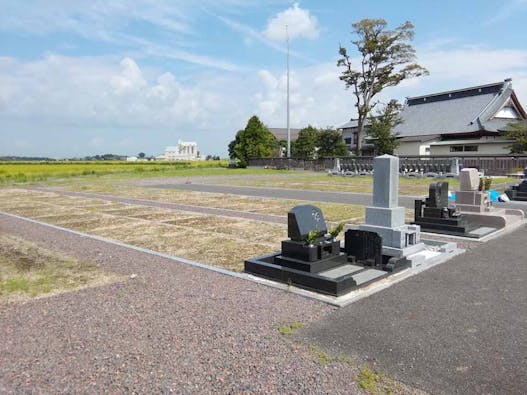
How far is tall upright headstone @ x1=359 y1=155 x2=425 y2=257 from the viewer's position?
6.22 metres

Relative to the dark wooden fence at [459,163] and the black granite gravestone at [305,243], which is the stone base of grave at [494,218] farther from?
the dark wooden fence at [459,163]

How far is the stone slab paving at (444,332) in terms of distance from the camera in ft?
9.71

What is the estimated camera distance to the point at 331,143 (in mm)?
39219

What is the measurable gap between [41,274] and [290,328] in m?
3.81

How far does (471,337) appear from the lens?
11.7 ft

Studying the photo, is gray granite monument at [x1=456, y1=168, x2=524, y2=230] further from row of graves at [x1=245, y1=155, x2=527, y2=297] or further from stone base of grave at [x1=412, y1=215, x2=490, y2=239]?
row of graves at [x1=245, y1=155, x2=527, y2=297]

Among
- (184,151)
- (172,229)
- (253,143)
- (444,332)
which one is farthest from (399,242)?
(184,151)

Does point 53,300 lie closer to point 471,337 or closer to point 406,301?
point 406,301

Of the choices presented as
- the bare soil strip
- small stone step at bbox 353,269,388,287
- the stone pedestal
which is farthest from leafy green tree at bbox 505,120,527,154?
small stone step at bbox 353,269,388,287

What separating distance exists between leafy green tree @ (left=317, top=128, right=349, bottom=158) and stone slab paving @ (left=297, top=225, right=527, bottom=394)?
112 ft

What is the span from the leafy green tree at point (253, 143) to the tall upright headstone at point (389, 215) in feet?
129

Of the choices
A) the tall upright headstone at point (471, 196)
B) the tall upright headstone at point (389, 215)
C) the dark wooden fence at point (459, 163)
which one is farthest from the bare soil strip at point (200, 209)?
the dark wooden fence at point (459, 163)

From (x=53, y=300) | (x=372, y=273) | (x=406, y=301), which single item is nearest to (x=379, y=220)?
(x=372, y=273)

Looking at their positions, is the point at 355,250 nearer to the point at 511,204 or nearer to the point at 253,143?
the point at 511,204
